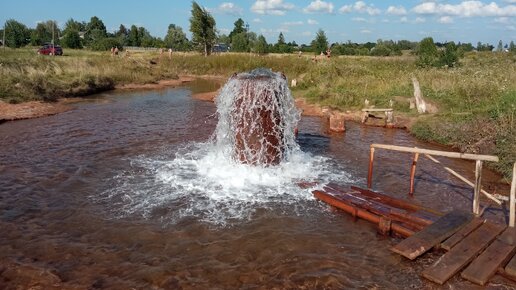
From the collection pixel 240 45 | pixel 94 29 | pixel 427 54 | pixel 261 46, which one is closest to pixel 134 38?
pixel 94 29

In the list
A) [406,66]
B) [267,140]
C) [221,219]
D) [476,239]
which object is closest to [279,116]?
[267,140]

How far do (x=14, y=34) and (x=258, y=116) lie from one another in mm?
59851

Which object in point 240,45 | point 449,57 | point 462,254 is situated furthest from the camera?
point 240,45

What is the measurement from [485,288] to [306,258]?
249 cm

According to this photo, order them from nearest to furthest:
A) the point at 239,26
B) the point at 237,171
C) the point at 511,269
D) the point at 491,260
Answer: the point at 511,269 → the point at 491,260 → the point at 237,171 → the point at 239,26

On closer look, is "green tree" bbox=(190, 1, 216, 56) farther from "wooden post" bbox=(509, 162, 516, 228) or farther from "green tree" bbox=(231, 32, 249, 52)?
Result: "wooden post" bbox=(509, 162, 516, 228)

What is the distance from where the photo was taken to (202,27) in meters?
49.7

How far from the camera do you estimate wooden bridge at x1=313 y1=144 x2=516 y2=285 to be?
19.1 ft

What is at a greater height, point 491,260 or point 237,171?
point 237,171

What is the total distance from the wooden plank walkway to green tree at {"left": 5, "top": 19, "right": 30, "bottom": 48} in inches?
2398

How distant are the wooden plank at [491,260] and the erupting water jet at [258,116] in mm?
5206

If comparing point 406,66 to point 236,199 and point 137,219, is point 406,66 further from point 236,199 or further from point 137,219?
point 137,219

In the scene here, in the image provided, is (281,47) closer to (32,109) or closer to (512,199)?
(32,109)

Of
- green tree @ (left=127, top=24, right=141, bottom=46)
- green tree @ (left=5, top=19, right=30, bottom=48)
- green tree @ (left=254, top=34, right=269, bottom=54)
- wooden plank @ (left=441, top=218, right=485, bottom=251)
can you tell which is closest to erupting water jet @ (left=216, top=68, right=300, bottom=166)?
wooden plank @ (left=441, top=218, right=485, bottom=251)
